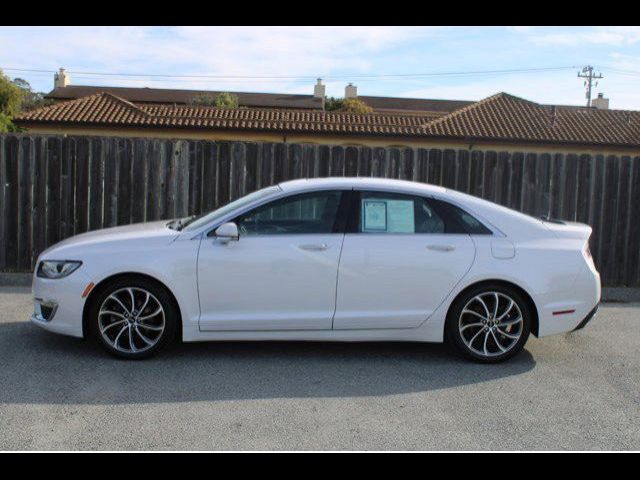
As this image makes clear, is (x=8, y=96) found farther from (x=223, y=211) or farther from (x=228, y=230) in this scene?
(x=228, y=230)

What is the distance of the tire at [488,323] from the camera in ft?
19.2

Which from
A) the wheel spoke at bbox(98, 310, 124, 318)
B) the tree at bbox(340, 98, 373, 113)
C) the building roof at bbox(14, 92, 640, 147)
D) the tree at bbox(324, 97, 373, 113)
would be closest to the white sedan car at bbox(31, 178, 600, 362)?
the wheel spoke at bbox(98, 310, 124, 318)

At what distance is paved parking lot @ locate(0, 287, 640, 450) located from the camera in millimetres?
4277

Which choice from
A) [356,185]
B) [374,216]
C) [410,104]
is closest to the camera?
[374,216]

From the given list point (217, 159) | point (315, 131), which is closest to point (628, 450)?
point (217, 159)

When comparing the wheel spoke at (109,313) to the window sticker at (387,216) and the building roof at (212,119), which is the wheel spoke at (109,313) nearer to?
the window sticker at (387,216)

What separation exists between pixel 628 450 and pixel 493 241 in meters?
2.14

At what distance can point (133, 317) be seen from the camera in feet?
18.5

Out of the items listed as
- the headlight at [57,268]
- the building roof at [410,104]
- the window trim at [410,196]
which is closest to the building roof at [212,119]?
the window trim at [410,196]

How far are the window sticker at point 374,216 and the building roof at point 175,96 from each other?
46021 millimetres

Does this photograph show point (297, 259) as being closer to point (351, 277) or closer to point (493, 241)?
point (351, 277)

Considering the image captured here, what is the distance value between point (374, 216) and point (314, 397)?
168 cm

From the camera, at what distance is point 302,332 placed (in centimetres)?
576

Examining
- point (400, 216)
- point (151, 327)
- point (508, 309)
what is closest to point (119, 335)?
point (151, 327)
